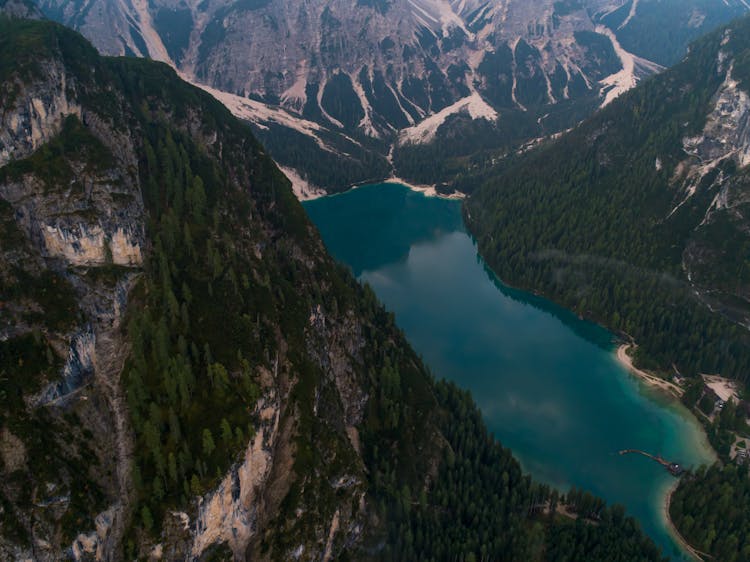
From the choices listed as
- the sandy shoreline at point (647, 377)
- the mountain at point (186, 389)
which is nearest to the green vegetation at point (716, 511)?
the mountain at point (186, 389)

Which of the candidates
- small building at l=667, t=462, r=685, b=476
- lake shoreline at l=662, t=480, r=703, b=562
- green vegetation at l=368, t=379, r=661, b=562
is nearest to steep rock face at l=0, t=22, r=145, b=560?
green vegetation at l=368, t=379, r=661, b=562

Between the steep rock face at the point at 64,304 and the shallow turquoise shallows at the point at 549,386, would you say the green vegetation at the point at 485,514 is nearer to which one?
the shallow turquoise shallows at the point at 549,386

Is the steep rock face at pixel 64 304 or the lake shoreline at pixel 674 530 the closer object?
the steep rock face at pixel 64 304

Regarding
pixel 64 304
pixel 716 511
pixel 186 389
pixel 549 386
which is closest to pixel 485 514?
pixel 716 511

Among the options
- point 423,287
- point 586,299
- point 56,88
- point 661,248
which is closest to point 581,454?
point 586,299

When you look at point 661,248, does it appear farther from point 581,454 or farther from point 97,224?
point 97,224
